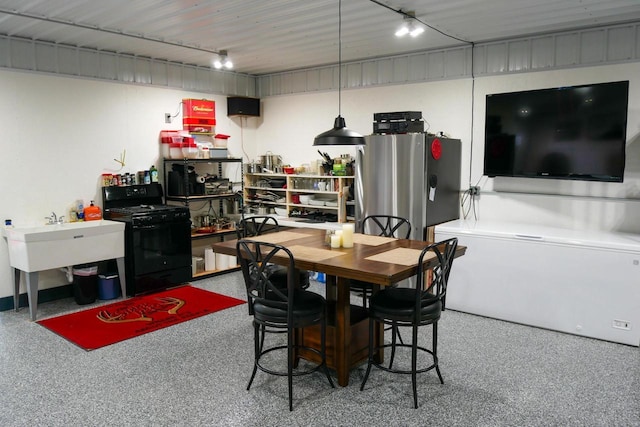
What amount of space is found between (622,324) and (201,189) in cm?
474

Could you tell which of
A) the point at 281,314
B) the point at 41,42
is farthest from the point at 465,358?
the point at 41,42

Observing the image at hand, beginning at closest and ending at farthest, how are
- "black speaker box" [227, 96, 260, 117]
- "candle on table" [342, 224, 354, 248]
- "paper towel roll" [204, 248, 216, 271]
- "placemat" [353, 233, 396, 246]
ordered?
"candle on table" [342, 224, 354, 248] < "placemat" [353, 233, 396, 246] < "paper towel roll" [204, 248, 216, 271] < "black speaker box" [227, 96, 260, 117]

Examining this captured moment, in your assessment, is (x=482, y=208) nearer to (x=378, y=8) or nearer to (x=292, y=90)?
(x=378, y=8)

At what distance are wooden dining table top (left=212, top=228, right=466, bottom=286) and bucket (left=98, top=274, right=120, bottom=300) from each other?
2258 millimetres

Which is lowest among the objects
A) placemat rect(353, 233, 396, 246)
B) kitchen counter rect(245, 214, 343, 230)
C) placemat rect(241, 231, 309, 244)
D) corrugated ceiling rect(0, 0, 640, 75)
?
kitchen counter rect(245, 214, 343, 230)

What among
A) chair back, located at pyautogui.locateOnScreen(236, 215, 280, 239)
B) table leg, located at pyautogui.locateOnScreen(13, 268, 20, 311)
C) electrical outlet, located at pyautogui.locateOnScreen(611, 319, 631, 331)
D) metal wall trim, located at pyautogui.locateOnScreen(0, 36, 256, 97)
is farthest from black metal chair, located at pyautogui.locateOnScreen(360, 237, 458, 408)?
metal wall trim, located at pyautogui.locateOnScreen(0, 36, 256, 97)

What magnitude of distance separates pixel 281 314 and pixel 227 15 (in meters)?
2.70

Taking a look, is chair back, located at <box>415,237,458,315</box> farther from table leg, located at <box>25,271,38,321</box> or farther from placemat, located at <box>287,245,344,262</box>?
table leg, located at <box>25,271,38,321</box>

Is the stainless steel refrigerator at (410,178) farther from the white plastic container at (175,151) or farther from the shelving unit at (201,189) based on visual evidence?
the white plastic container at (175,151)

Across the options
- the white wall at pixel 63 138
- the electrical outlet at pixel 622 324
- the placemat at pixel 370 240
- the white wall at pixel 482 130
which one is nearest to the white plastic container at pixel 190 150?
the white wall at pixel 63 138

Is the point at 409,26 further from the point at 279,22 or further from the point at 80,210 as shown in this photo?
the point at 80,210

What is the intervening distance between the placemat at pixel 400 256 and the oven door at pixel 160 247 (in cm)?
314

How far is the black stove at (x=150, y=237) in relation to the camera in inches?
213

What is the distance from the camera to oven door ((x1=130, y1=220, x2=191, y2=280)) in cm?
541
